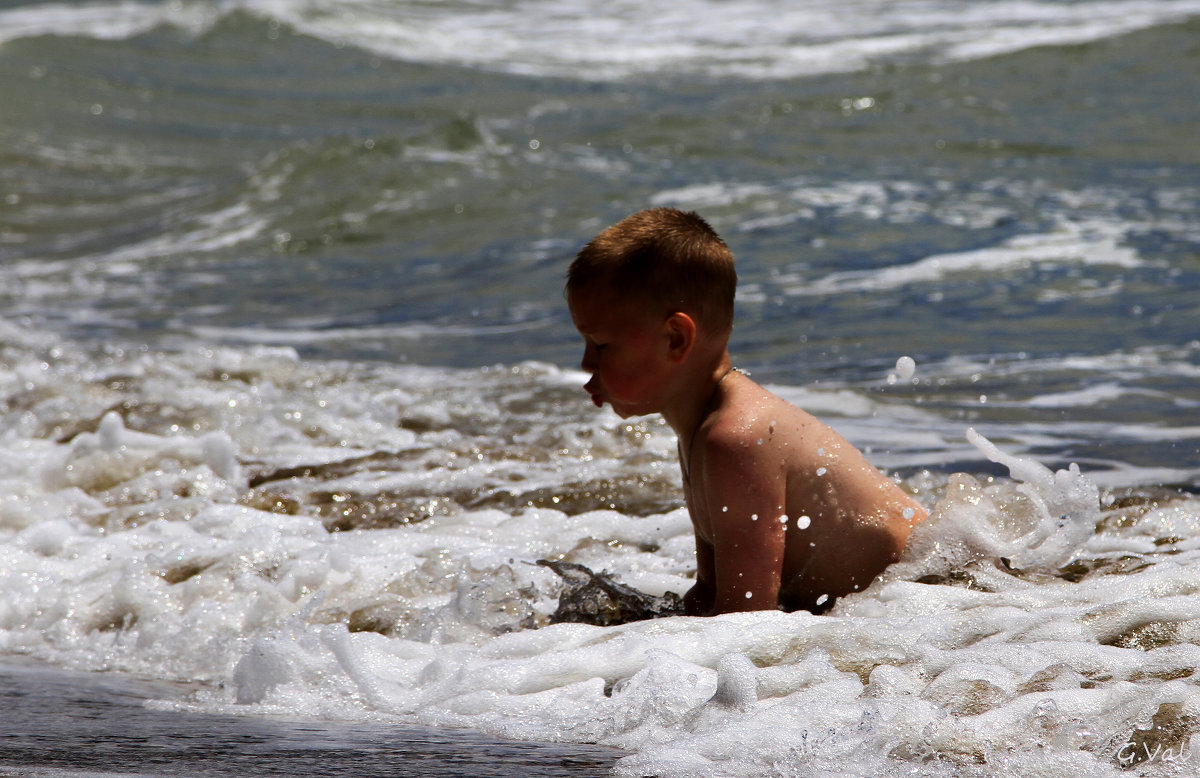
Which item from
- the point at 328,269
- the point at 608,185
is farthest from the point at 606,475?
the point at 608,185

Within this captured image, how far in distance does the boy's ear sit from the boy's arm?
0.21 metres

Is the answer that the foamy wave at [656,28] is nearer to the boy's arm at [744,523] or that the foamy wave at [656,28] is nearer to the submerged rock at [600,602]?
the submerged rock at [600,602]

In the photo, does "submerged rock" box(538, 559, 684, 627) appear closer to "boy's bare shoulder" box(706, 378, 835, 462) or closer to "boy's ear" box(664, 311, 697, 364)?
"boy's bare shoulder" box(706, 378, 835, 462)

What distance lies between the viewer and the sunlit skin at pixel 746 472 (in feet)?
9.79

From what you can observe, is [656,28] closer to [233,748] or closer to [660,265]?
[660,265]

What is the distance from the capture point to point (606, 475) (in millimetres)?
4527

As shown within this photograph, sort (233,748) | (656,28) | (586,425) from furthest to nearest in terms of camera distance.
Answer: (656,28) < (586,425) < (233,748)

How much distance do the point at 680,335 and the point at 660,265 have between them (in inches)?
6.5

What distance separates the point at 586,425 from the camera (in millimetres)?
5242

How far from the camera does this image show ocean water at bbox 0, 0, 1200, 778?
7.99 ft

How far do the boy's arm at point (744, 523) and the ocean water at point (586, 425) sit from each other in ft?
0.45

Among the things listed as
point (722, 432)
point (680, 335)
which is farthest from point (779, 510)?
point (680, 335)

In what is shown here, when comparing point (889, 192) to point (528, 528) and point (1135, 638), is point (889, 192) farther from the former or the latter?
point (1135, 638)

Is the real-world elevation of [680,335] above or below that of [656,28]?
below
